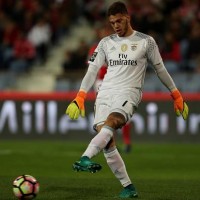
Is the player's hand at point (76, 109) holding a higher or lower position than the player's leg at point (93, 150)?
higher

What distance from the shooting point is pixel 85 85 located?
308 inches

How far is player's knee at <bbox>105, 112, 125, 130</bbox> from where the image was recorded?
7562 mm

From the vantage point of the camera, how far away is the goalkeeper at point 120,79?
777 cm

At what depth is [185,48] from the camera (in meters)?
17.2

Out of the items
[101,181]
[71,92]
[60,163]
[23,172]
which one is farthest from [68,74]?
[101,181]

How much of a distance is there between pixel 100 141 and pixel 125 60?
1011 mm

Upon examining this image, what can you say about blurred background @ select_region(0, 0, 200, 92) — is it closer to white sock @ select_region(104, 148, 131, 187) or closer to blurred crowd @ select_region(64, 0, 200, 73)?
blurred crowd @ select_region(64, 0, 200, 73)

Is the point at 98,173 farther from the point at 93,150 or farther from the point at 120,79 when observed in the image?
the point at 93,150

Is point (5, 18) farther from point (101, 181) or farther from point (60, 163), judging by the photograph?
point (101, 181)

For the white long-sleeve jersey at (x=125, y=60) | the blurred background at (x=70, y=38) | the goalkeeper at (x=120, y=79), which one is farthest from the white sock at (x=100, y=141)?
the blurred background at (x=70, y=38)

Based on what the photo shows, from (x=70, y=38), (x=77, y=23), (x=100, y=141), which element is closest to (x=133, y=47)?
(x=100, y=141)

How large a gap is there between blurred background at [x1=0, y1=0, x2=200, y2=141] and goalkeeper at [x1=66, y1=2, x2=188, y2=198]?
449 cm

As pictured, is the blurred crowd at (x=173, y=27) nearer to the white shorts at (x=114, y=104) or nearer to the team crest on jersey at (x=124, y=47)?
the team crest on jersey at (x=124, y=47)

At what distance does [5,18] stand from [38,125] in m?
4.87
